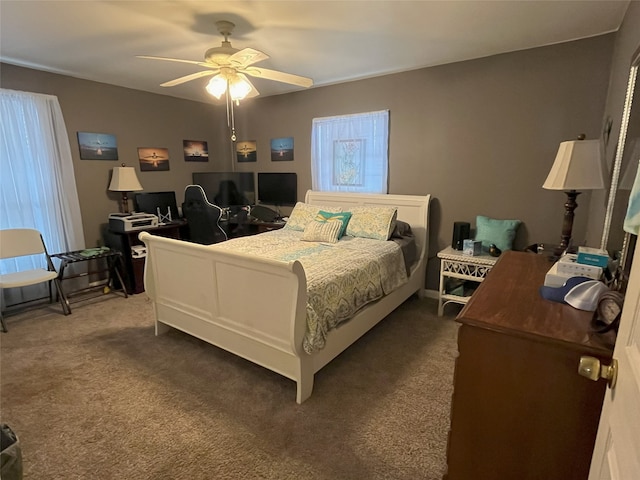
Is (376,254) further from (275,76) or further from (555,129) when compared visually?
(555,129)

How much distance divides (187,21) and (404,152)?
2298mm

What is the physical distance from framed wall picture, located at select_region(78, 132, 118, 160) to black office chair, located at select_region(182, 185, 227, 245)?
989mm

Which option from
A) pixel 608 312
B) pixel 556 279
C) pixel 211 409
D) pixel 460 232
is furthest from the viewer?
pixel 460 232

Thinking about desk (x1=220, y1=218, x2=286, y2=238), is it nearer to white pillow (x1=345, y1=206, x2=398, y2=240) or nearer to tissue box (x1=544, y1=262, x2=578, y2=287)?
white pillow (x1=345, y1=206, x2=398, y2=240)

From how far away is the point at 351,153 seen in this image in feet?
12.9

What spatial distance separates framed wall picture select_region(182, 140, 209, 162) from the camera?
15.5 ft

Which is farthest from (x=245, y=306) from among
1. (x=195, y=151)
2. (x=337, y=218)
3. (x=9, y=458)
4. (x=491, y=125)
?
(x=195, y=151)

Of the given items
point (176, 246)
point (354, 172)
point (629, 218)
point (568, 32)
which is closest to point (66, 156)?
point (176, 246)

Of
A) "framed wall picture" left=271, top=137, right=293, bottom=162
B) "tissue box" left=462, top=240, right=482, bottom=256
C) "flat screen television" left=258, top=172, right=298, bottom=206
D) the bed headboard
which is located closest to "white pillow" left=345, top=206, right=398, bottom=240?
the bed headboard

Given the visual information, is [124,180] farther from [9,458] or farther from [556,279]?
[556,279]

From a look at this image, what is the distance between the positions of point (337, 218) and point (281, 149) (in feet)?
5.40

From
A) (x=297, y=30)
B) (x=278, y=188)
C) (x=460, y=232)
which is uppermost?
(x=297, y=30)

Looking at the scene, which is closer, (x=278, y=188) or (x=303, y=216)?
(x=303, y=216)

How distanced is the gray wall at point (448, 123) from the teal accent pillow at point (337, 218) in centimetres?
71
